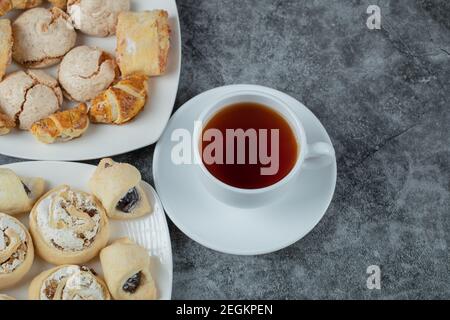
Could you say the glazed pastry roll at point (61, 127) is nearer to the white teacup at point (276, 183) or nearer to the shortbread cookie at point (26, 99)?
the shortbread cookie at point (26, 99)

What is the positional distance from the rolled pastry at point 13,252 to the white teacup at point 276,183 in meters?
→ 0.31

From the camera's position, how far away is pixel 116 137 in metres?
1.25

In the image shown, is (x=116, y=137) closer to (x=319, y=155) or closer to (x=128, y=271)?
(x=128, y=271)

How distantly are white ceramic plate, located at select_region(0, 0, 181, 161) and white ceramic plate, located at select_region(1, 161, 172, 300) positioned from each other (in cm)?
2

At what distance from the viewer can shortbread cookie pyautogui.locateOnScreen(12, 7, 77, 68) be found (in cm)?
129

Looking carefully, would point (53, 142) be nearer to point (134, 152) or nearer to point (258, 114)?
point (134, 152)

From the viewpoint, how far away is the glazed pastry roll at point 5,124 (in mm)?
1216

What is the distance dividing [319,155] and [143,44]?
37 cm

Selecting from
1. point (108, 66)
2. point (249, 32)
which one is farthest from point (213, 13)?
point (108, 66)

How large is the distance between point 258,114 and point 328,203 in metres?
0.19

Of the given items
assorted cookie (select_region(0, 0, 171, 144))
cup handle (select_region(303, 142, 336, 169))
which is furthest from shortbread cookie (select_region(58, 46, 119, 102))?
cup handle (select_region(303, 142, 336, 169))

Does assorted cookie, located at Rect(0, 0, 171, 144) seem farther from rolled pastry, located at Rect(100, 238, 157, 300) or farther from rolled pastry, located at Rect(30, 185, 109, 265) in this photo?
rolled pastry, located at Rect(100, 238, 157, 300)

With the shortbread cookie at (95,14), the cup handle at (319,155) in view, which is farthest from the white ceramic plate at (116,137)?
the cup handle at (319,155)

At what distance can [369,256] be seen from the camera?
1319 mm
